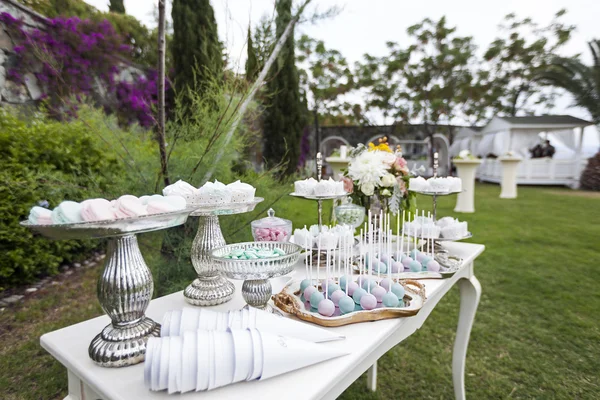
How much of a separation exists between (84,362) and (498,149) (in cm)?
1582

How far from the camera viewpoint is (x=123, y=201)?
2.46 feet

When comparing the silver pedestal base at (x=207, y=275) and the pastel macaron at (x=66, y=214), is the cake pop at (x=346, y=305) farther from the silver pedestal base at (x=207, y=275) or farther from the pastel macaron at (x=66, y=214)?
the pastel macaron at (x=66, y=214)

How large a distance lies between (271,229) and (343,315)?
0.54m

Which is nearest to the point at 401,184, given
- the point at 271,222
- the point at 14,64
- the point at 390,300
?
the point at 271,222

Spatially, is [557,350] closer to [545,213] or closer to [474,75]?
[545,213]

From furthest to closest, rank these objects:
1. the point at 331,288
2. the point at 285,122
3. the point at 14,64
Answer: the point at 285,122 → the point at 14,64 → the point at 331,288

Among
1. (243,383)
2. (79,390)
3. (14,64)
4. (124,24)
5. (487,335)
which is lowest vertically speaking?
(487,335)

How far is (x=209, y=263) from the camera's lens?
3.92 ft

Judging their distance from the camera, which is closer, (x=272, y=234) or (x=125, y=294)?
(x=125, y=294)

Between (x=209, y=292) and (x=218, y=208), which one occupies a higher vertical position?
(x=218, y=208)

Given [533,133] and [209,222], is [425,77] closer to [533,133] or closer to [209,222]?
[533,133]

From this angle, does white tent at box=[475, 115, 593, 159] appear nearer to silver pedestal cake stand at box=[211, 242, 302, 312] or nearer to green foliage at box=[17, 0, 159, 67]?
green foliage at box=[17, 0, 159, 67]

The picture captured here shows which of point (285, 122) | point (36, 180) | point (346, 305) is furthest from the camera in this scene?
point (285, 122)

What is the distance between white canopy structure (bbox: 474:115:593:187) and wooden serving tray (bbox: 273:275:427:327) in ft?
43.3
